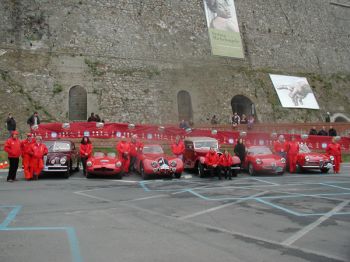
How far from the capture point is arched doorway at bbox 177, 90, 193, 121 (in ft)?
93.9

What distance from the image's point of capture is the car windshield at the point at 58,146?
1501 centimetres

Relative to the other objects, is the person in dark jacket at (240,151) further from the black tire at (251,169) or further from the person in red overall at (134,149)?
the person in red overall at (134,149)

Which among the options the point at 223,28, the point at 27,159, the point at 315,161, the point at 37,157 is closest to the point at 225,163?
the point at 315,161

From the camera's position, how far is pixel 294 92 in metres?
32.5

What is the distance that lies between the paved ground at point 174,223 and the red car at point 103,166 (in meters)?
1.91

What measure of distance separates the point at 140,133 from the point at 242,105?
12.5 metres

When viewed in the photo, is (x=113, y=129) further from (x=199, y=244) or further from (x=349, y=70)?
(x=349, y=70)

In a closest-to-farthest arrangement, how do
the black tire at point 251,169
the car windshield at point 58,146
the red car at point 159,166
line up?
the red car at point 159,166, the car windshield at point 58,146, the black tire at point 251,169

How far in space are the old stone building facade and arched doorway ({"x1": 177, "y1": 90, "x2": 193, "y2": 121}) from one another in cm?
7

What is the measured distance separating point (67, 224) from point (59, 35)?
20.9m

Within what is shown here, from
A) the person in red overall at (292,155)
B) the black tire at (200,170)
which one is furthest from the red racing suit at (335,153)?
the black tire at (200,170)

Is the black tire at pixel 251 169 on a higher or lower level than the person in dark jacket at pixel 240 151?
lower

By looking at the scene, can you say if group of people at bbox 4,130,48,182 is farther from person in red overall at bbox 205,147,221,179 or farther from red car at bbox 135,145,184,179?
person in red overall at bbox 205,147,221,179

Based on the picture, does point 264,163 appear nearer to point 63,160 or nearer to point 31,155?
point 63,160
